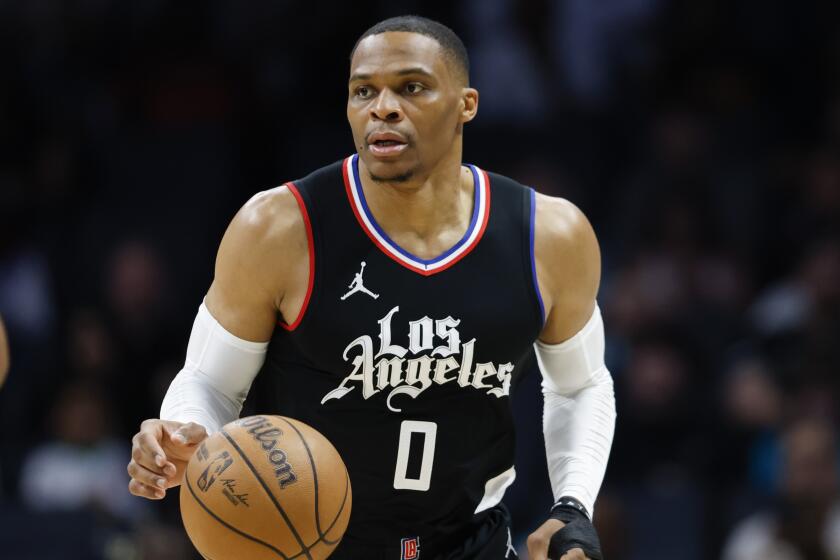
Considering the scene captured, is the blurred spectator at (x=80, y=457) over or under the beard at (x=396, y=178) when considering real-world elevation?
under

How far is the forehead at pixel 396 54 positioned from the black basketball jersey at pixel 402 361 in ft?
1.33

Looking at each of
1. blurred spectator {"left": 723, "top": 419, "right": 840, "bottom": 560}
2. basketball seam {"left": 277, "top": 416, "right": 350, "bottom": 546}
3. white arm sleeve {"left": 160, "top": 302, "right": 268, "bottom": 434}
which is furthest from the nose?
blurred spectator {"left": 723, "top": 419, "right": 840, "bottom": 560}

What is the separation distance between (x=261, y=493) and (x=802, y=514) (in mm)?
3907

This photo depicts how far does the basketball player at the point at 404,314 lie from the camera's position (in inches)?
164

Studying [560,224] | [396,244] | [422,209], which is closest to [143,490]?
[396,244]

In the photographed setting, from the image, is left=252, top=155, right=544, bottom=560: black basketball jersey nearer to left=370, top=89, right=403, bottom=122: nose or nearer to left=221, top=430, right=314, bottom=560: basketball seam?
left=370, top=89, right=403, bottom=122: nose

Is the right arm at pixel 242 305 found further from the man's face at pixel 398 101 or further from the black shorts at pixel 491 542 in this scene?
the black shorts at pixel 491 542

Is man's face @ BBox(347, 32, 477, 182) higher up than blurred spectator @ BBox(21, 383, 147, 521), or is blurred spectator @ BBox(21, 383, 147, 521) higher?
man's face @ BBox(347, 32, 477, 182)

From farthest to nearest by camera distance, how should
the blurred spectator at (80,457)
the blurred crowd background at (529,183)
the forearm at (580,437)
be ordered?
the blurred spectator at (80,457) → the blurred crowd background at (529,183) → the forearm at (580,437)

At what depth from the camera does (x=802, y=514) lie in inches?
268

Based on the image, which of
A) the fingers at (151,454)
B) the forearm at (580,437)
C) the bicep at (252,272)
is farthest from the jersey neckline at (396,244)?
the fingers at (151,454)

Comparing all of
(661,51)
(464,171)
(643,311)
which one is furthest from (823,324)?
(464,171)

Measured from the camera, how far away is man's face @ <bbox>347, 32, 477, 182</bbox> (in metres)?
4.13

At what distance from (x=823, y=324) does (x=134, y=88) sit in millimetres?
4877
